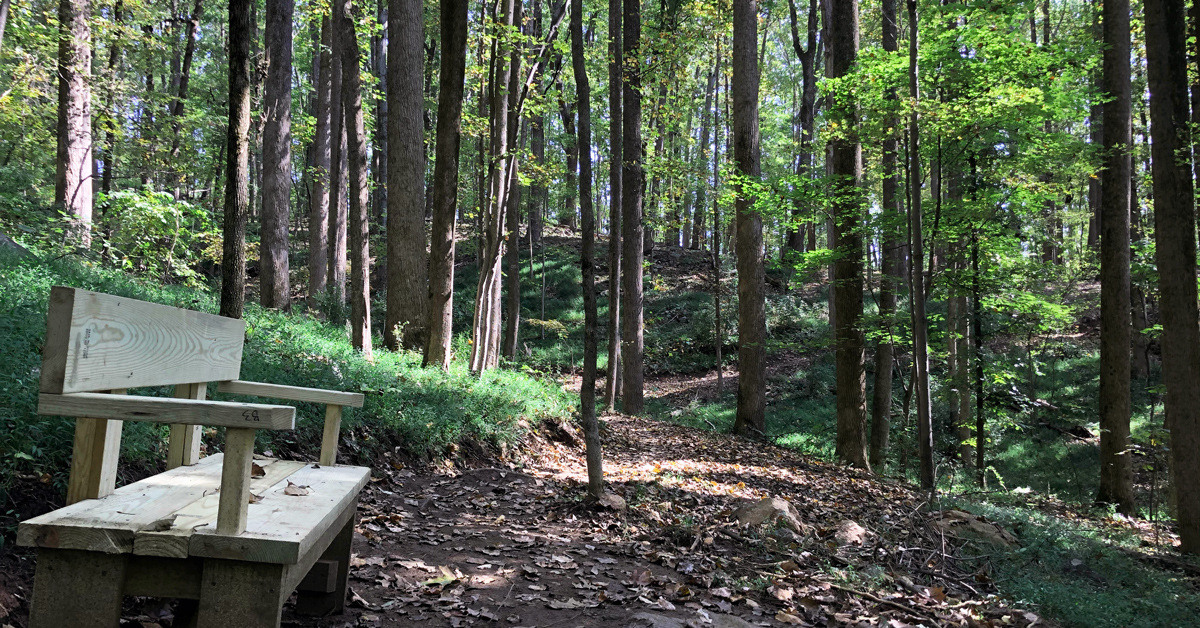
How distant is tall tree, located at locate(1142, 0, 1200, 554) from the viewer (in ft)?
27.5

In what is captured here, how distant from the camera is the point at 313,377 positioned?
6.32 m

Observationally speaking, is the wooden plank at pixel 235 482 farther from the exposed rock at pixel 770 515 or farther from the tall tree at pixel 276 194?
the tall tree at pixel 276 194

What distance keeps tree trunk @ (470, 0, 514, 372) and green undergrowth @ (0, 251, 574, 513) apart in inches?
25.5

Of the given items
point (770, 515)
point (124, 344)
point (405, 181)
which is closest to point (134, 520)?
point (124, 344)

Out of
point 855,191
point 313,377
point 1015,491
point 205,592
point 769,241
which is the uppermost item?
point 769,241

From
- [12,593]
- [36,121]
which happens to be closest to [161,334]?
[12,593]

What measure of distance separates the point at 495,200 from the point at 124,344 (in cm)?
681

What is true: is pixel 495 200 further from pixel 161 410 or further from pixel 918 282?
pixel 161 410

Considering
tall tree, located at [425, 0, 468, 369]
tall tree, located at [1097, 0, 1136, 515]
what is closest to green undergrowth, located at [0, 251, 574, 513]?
tall tree, located at [425, 0, 468, 369]

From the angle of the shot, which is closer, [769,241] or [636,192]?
[636,192]

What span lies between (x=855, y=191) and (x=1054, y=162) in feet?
10.4

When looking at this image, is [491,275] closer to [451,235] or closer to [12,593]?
[451,235]

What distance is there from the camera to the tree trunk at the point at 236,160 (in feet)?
15.7

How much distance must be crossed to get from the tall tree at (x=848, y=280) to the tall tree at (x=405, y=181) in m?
6.26
